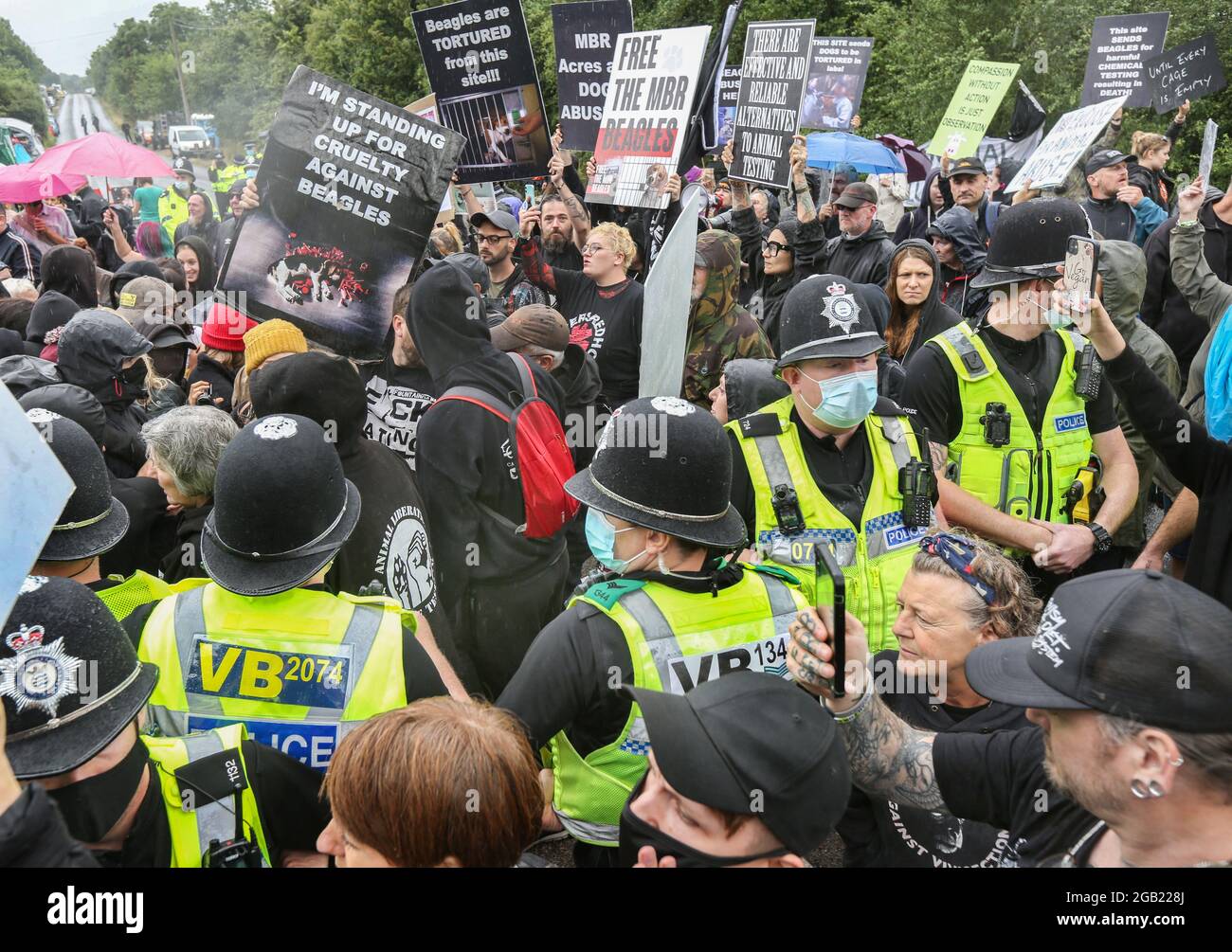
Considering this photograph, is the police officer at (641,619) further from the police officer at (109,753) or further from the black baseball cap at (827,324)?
the black baseball cap at (827,324)

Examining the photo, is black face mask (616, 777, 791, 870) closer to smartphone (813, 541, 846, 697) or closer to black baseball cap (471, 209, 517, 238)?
smartphone (813, 541, 846, 697)

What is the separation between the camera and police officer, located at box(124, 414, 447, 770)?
2.57m

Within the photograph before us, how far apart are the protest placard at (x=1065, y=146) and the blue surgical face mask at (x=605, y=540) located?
522cm

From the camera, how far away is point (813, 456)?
3.70 m

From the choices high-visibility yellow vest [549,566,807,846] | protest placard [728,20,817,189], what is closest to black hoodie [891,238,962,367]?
protest placard [728,20,817,189]

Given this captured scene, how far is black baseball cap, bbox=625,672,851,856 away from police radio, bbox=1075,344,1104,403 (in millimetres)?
2877

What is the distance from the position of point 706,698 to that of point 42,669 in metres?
1.24

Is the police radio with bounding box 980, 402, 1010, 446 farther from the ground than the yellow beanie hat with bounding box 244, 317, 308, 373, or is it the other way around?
the yellow beanie hat with bounding box 244, 317, 308, 373

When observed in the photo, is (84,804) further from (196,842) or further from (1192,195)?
(1192,195)

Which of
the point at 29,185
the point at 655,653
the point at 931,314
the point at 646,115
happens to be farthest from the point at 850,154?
the point at 655,653

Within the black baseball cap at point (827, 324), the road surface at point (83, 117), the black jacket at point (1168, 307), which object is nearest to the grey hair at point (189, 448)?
the black baseball cap at point (827, 324)

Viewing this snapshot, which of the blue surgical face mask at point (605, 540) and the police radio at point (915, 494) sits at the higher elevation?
the blue surgical face mask at point (605, 540)

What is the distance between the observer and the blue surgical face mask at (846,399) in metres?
3.62
